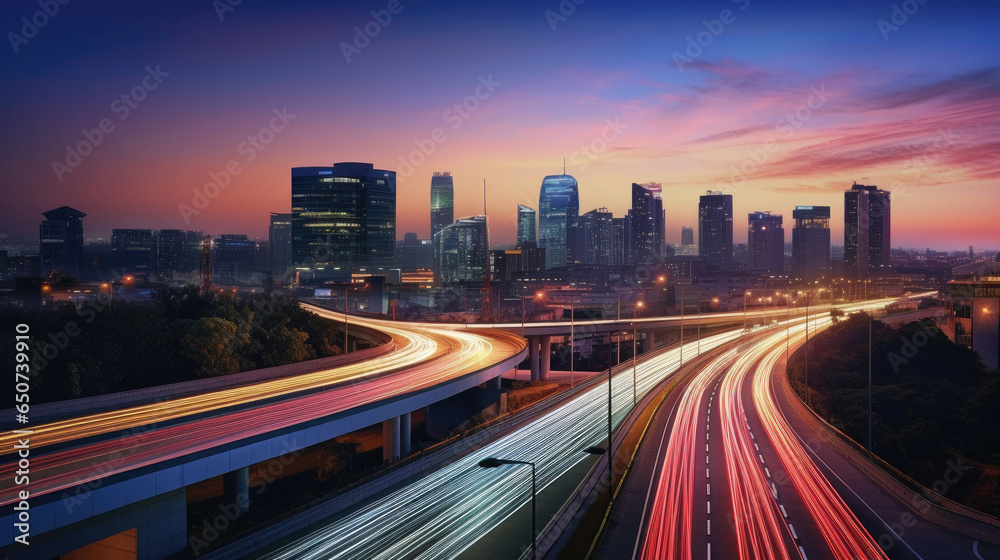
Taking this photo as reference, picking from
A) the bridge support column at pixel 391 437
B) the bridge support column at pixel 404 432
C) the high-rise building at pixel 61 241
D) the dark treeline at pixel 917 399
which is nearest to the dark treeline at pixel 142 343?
the bridge support column at pixel 391 437

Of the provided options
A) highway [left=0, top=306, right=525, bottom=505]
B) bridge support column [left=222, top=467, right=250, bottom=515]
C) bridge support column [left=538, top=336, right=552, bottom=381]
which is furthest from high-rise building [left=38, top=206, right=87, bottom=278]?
bridge support column [left=222, top=467, right=250, bottom=515]

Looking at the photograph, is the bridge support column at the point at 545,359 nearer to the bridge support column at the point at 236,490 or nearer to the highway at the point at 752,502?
the highway at the point at 752,502

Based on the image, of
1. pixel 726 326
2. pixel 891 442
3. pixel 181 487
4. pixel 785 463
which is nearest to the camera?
pixel 181 487

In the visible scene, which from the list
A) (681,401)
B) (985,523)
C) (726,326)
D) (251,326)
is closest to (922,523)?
(985,523)

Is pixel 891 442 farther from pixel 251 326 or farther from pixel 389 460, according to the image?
pixel 251 326

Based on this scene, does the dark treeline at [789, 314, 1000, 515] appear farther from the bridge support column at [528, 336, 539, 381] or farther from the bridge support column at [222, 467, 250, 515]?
the bridge support column at [222, 467, 250, 515]

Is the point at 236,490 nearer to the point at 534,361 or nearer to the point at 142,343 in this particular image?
the point at 142,343
